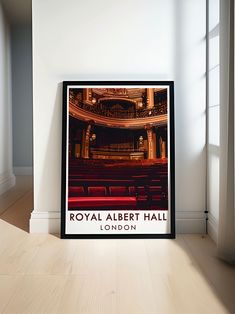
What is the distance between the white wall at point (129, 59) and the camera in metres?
2.79

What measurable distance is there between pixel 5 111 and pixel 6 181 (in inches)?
34.5

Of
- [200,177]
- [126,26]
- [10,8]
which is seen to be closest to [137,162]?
[200,177]

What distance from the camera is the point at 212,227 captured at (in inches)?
108

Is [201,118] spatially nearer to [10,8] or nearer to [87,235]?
[87,235]

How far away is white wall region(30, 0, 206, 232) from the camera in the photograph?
279 centimetres

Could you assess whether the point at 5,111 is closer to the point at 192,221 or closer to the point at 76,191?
the point at 76,191

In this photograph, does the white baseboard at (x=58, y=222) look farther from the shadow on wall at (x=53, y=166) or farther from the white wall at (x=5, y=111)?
the white wall at (x=5, y=111)

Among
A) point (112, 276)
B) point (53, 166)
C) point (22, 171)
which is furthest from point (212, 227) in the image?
point (22, 171)

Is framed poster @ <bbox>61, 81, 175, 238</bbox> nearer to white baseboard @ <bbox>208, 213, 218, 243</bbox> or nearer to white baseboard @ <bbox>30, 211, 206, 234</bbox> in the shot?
white baseboard @ <bbox>30, 211, 206, 234</bbox>

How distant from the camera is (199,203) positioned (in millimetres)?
2863

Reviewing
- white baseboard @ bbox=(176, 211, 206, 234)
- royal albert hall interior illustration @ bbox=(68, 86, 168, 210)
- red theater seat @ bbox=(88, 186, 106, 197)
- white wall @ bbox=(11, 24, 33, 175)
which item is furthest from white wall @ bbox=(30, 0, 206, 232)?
white wall @ bbox=(11, 24, 33, 175)

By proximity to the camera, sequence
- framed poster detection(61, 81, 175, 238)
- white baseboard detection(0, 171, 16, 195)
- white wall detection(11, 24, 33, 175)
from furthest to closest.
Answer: white wall detection(11, 24, 33, 175)
white baseboard detection(0, 171, 16, 195)
framed poster detection(61, 81, 175, 238)

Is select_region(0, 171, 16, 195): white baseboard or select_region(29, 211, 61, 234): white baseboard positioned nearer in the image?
select_region(29, 211, 61, 234): white baseboard

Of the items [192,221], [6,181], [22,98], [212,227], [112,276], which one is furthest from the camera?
[22,98]
